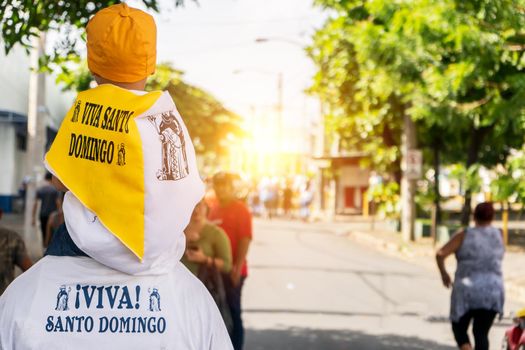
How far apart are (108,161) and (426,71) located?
1707cm

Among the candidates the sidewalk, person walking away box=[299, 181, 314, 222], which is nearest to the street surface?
the sidewalk

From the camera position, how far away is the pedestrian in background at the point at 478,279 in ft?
23.5

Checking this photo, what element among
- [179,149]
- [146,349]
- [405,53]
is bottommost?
[146,349]

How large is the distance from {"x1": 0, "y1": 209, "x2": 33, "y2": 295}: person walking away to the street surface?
158 inches

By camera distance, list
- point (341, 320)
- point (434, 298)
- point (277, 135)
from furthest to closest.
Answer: point (277, 135), point (434, 298), point (341, 320)

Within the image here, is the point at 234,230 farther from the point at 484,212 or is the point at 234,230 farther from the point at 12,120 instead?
the point at 12,120

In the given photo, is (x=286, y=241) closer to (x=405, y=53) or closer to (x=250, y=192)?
(x=405, y=53)

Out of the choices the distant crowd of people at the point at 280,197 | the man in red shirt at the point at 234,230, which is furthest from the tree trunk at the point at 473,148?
the man in red shirt at the point at 234,230

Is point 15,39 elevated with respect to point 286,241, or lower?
elevated

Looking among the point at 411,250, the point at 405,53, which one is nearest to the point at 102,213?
the point at 405,53

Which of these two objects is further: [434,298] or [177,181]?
[434,298]

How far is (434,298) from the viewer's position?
538 inches

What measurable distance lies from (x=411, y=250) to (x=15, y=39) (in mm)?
17033

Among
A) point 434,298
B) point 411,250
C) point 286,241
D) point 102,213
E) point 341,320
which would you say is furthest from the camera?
point 286,241
